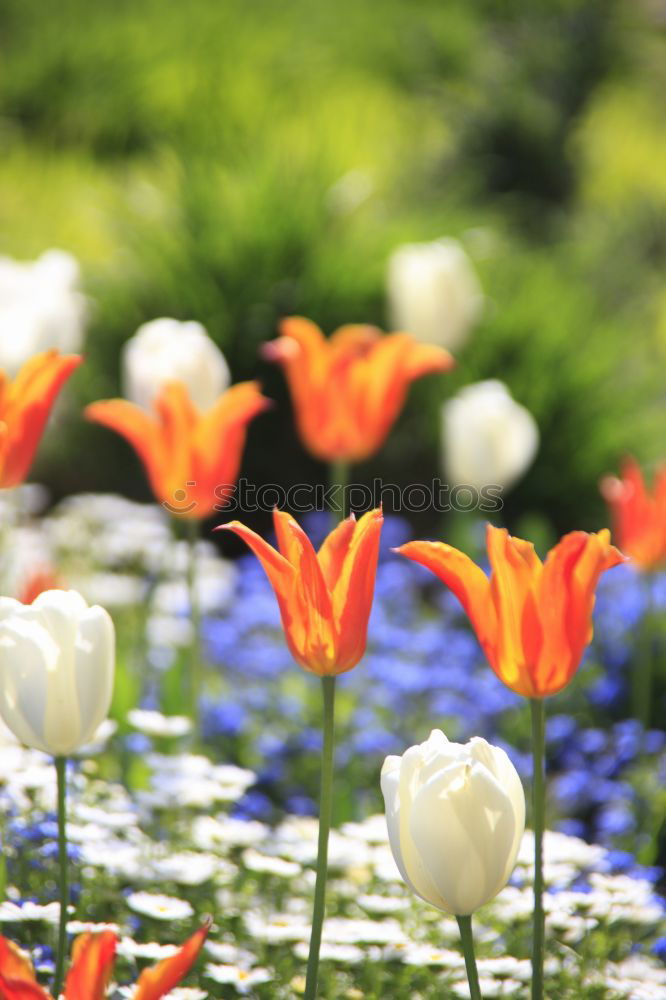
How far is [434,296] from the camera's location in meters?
3.65

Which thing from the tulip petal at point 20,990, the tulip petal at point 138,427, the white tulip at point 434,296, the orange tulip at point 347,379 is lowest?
the tulip petal at point 20,990

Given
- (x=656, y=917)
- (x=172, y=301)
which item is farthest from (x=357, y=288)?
(x=656, y=917)

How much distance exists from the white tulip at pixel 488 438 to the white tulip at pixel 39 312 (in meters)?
0.99

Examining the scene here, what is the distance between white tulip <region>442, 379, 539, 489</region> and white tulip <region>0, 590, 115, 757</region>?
1.70 m

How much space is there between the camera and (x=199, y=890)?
7.12 ft

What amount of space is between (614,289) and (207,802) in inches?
176

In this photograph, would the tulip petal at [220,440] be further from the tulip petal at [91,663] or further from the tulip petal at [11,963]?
the tulip petal at [11,963]

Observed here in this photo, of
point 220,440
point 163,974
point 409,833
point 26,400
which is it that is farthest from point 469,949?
point 220,440

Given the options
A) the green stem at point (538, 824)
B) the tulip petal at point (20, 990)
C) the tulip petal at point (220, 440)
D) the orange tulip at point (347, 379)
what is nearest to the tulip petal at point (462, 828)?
the green stem at point (538, 824)

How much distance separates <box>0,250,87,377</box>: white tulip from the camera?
289 centimetres

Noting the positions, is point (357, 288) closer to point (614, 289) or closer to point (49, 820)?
point (614, 289)

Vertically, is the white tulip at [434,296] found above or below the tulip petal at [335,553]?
above

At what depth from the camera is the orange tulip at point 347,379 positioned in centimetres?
254

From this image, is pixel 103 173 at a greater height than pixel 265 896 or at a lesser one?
greater
